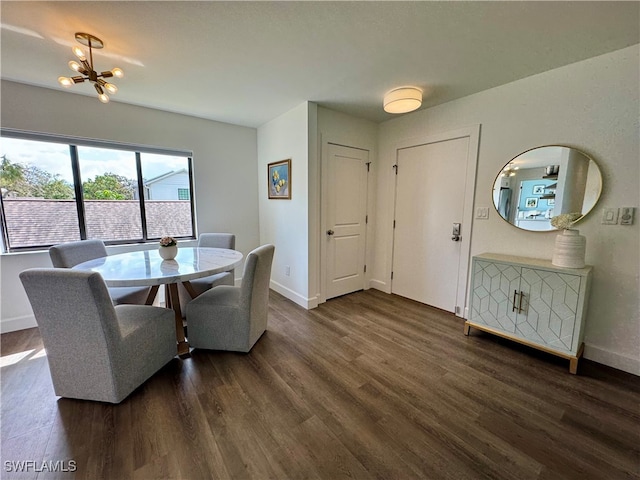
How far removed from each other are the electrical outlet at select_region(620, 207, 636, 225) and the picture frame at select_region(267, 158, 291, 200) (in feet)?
9.62

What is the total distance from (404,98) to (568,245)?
1.80m

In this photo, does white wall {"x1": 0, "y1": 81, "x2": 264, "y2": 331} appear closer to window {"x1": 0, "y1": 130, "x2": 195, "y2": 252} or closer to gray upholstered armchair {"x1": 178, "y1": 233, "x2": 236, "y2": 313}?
window {"x1": 0, "y1": 130, "x2": 195, "y2": 252}

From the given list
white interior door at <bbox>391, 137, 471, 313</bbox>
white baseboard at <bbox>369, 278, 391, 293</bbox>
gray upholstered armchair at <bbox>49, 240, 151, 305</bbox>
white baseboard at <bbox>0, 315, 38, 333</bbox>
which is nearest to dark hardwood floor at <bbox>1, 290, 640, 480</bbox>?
white baseboard at <bbox>0, 315, 38, 333</bbox>

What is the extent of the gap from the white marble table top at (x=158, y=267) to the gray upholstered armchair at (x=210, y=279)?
0.82 ft

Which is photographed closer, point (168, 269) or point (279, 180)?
point (168, 269)

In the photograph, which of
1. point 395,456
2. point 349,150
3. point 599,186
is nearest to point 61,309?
point 395,456

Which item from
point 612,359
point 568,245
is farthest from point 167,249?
point 612,359

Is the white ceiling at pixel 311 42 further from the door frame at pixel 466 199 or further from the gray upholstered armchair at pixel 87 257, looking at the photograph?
the gray upholstered armchair at pixel 87 257

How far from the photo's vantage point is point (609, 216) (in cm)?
193

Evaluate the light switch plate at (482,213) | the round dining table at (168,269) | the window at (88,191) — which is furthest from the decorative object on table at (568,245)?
the window at (88,191)

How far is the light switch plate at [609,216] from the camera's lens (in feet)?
6.26

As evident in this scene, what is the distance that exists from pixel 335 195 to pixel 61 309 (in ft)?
8.51

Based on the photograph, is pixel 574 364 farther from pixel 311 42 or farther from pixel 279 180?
pixel 279 180

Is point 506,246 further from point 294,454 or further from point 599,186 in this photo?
point 294,454
